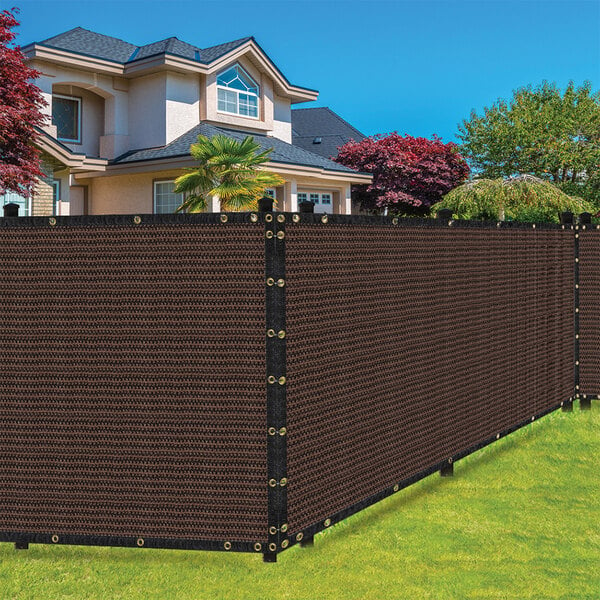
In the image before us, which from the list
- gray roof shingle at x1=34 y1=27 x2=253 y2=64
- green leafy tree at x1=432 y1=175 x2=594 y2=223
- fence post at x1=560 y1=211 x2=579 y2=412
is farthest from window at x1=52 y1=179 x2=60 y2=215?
green leafy tree at x1=432 y1=175 x2=594 y2=223

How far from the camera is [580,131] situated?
44.5m

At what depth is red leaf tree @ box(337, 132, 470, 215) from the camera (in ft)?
134

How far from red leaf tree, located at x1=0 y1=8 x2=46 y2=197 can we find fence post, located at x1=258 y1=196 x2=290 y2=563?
1589 cm

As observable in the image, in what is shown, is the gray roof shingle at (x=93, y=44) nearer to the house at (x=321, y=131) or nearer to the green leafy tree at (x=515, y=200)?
the green leafy tree at (x=515, y=200)

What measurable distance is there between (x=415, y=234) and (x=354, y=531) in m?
2.01

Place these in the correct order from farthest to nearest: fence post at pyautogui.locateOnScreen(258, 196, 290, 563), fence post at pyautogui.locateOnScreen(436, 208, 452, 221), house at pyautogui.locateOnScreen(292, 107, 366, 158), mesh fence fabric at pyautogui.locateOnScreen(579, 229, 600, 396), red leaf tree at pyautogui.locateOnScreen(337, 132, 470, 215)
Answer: house at pyautogui.locateOnScreen(292, 107, 366, 158)
red leaf tree at pyautogui.locateOnScreen(337, 132, 470, 215)
mesh fence fabric at pyautogui.locateOnScreen(579, 229, 600, 396)
fence post at pyautogui.locateOnScreen(436, 208, 452, 221)
fence post at pyautogui.locateOnScreen(258, 196, 290, 563)

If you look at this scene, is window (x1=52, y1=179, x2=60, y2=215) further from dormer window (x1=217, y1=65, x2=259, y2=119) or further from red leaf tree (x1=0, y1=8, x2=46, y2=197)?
dormer window (x1=217, y1=65, x2=259, y2=119)

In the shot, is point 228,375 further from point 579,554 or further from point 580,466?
point 580,466

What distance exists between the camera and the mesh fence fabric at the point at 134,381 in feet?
12.7

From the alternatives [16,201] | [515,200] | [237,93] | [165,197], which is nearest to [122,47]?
[237,93]

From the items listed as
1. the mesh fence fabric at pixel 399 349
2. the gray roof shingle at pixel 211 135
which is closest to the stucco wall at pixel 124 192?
the gray roof shingle at pixel 211 135

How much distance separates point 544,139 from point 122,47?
25337 mm

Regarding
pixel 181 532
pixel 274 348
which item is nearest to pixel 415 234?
pixel 274 348

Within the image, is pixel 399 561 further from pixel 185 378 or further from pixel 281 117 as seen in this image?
pixel 281 117
